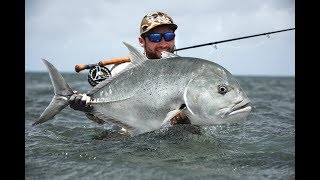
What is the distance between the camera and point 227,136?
647cm

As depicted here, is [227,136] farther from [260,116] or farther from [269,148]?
[260,116]

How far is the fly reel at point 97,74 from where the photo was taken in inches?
236

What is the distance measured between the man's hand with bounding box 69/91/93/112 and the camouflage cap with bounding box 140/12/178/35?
1.54 meters

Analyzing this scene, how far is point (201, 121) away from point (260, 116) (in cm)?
536

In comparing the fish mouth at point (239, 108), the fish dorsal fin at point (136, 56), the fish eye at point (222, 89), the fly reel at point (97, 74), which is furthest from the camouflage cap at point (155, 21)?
the fish mouth at point (239, 108)

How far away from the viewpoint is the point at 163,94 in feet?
14.8

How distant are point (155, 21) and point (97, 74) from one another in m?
1.16

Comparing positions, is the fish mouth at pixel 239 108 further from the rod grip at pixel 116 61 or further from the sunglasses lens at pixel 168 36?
the rod grip at pixel 116 61

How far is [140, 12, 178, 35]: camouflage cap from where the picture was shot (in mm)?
5848

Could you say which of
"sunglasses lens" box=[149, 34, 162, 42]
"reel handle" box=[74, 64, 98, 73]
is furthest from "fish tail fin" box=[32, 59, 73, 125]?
"sunglasses lens" box=[149, 34, 162, 42]

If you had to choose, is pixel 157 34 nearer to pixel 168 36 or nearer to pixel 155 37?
pixel 155 37

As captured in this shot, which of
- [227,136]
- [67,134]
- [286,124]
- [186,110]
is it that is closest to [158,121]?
[186,110]

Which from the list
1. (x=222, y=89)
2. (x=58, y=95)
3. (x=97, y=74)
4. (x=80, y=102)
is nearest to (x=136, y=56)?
(x=80, y=102)

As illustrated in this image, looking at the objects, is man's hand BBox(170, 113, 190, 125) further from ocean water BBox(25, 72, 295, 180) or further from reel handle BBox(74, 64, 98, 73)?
reel handle BBox(74, 64, 98, 73)
